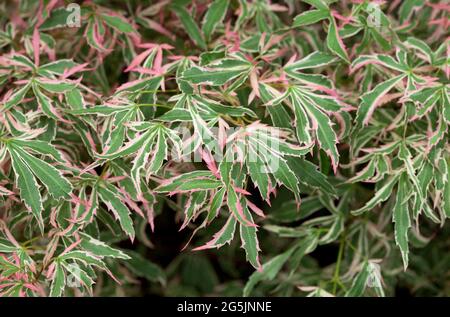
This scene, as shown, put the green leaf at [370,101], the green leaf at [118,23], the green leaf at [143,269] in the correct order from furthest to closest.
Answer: the green leaf at [143,269] < the green leaf at [118,23] < the green leaf at [370,101]

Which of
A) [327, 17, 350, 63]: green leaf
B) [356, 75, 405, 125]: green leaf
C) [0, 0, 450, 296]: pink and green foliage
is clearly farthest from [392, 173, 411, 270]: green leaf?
[327, 17, 350, 63]: green leaf

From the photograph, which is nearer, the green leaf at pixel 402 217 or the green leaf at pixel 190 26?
the green leaf at pixel 402 217

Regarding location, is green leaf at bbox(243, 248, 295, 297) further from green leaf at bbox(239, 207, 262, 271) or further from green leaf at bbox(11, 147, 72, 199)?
green leaf at bbox(11, 147, 72, 199)

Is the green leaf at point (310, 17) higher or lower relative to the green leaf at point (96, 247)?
higher

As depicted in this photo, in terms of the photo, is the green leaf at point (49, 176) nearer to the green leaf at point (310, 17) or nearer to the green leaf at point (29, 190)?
the green leaf at point (29, 190)

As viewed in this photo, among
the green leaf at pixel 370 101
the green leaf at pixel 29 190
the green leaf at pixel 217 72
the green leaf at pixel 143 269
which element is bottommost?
the green leaf at pixel 143 269

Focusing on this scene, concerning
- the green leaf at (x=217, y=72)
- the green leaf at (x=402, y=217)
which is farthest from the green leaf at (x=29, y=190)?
the green leaf at (x=402, y=217)

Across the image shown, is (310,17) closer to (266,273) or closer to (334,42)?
(334,42)

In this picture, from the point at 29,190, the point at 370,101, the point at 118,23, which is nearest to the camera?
the point at 29,190

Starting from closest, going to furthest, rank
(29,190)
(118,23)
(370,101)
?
(29,190) → (370,101) → (118,23)

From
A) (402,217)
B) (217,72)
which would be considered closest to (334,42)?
(217,72)

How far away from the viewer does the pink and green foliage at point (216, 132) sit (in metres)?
1.02

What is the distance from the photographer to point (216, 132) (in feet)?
3.40
